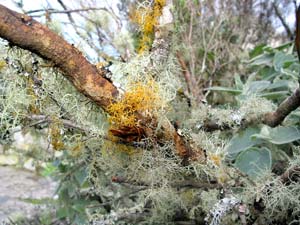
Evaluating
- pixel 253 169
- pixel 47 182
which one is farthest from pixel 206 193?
pixel 47 182

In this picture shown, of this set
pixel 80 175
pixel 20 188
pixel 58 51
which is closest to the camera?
pixel 58 51

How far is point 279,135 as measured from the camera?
597 mm

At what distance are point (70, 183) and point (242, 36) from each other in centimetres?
77

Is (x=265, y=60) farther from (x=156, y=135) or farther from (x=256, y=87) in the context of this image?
(x=156, y=135)

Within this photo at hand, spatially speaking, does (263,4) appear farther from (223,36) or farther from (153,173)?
(153,173)

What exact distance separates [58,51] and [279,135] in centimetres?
39

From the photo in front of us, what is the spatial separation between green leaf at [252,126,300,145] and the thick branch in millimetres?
294

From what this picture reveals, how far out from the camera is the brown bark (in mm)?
334

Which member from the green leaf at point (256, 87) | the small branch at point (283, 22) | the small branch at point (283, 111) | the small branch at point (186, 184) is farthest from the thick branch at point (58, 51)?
the small branch at point (283, 22)

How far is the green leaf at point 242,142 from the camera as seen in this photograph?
64 centimetres

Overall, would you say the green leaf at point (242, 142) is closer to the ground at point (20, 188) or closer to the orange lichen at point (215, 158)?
the orange lichen at point (215, 158)

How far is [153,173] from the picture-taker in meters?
0.48

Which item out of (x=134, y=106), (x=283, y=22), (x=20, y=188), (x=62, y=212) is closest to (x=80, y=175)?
(x=62, y=212)

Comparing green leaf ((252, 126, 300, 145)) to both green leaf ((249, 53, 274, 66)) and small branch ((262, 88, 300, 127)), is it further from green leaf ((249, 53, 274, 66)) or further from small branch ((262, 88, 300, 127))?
green leaf ((249, 53, 274, 66))
